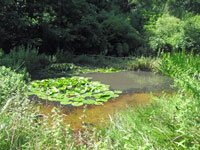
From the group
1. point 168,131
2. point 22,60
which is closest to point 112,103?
point 168,131

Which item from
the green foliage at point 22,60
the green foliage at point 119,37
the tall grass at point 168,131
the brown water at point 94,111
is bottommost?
the brown water at point 94,111

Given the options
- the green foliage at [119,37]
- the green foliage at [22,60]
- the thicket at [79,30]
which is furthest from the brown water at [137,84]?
the green foliage at [119,37]

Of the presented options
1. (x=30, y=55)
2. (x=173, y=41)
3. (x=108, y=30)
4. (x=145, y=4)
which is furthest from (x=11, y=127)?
(x=145, y=4)

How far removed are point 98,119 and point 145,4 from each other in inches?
773

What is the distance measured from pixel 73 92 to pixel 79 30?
269 inches

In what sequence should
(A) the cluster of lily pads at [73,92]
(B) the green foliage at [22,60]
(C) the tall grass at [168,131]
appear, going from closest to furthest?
1. (C) the tall grass at [168,131]
2. (A) the cluster of lily pads at [73,92]
3. (B) the green foliage at [22,60]

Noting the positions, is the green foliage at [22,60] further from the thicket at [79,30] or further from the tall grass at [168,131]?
the tall grass at [168,131]

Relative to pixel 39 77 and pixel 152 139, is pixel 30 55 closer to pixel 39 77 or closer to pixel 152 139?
pixel 39 77

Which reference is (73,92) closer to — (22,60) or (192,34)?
(22,60)

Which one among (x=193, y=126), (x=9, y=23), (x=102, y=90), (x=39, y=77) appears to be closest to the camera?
(x=193, y=126)

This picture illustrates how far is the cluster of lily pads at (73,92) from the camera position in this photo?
170 inches

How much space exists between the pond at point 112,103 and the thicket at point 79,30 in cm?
418

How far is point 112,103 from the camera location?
430 cm

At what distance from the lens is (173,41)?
1238cm
